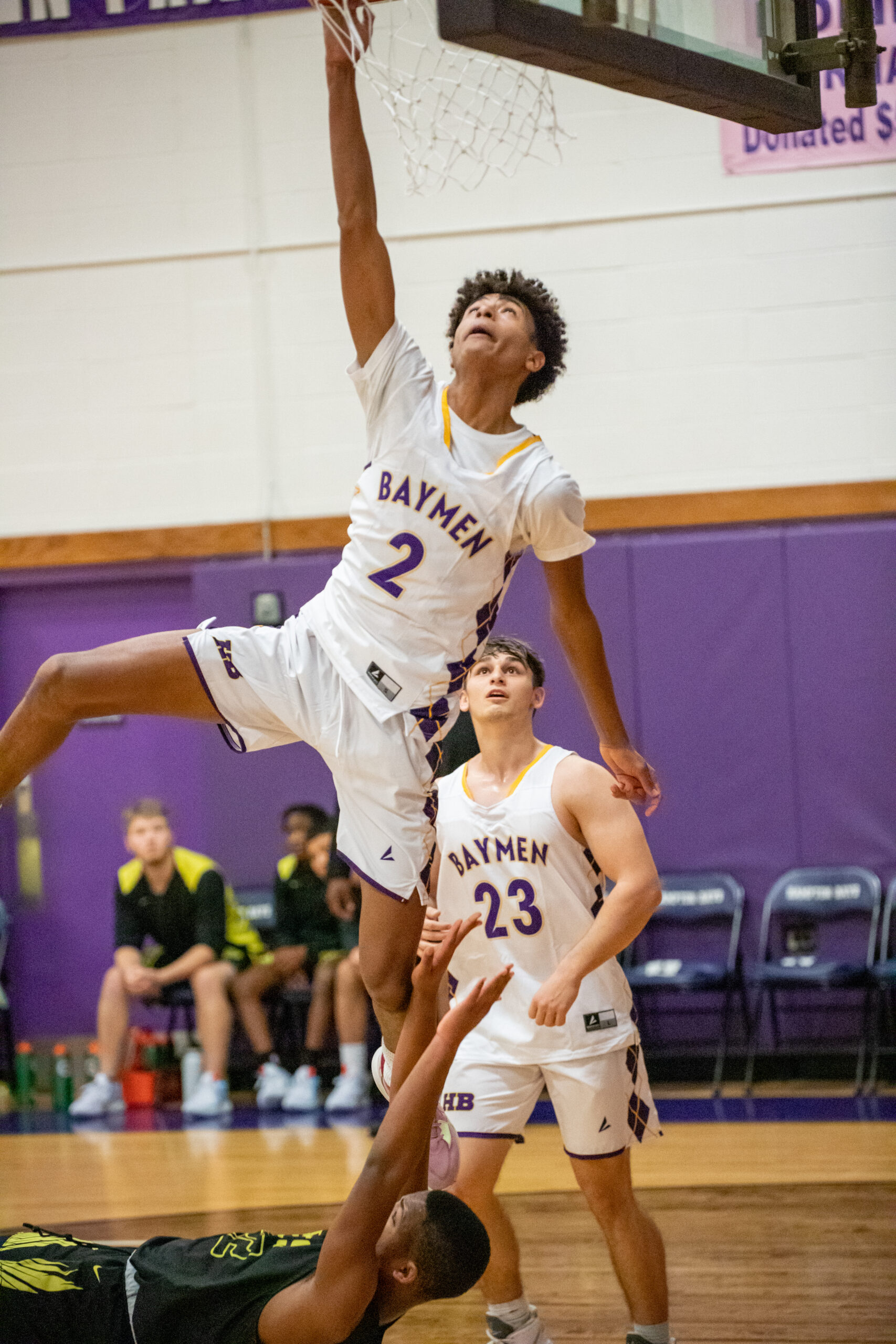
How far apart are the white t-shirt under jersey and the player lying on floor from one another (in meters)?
0.62

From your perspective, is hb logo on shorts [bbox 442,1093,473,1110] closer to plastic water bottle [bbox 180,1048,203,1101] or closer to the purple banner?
plastic water bottle [bbox 180,1048,203,1101]

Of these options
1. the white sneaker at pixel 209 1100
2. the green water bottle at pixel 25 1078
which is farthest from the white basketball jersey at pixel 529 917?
the green water bottle at pixel 25 1078

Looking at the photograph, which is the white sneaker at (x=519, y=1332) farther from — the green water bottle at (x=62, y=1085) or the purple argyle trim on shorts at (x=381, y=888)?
the green water bottle at (x=62, y=1085)

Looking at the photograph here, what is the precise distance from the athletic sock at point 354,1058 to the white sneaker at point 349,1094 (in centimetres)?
2

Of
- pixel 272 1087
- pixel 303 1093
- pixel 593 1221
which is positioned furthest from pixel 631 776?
pixel 272 1087

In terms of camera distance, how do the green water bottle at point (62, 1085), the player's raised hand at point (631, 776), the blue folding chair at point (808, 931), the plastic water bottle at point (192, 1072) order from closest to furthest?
the player's raised hand at point (631, 776), the blue folding chair at point (808, 931), the plastic water bottle at point (192, 1072), the green water bottle at point (62, 1085)

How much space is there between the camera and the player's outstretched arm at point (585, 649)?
3783mm

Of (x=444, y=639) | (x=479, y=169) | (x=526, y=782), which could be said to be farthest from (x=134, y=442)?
(x=444, y=639)

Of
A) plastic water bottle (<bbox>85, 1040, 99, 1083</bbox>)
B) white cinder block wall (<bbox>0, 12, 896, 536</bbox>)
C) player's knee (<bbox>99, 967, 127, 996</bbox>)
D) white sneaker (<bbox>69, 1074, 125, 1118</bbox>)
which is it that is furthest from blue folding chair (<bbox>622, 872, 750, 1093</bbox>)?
plastic water bottle (<bbox>85, 1040, 99, 1083</bbox>)

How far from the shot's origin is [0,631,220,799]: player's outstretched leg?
336 centimetres

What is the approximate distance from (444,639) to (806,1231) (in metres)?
3.01

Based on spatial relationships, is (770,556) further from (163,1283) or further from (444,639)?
(163,1283)

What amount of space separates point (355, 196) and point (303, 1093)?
218 inches

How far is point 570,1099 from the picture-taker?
4090 mm
